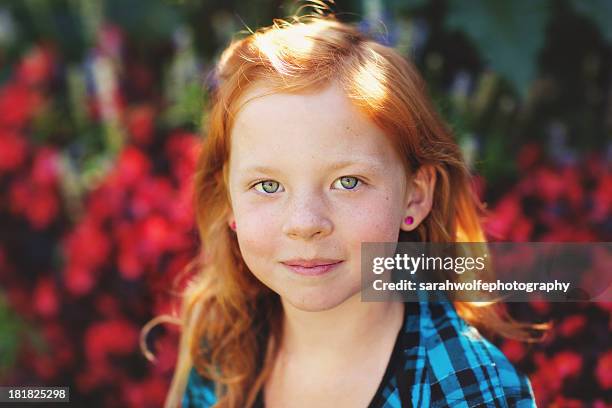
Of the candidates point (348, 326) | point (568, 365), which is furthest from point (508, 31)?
point (348, 326)

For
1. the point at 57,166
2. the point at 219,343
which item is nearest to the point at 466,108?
the point at 219,343

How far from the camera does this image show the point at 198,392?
2166mm

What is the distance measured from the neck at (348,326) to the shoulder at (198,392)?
36 cm

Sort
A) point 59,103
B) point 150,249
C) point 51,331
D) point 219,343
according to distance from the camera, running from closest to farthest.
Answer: point 219,343
point 150,249
point 51,331
point 59,103

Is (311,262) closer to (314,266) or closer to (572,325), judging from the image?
(314,266)

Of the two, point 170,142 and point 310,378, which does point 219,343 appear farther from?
point 170,142

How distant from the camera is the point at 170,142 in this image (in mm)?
2893

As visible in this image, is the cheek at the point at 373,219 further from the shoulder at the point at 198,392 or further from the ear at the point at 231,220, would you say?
the shoulder at the point at 198,392

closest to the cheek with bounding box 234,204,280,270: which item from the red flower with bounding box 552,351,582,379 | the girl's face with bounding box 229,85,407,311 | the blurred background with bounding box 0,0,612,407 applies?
the girl's face with bounding box 229,85,407,311

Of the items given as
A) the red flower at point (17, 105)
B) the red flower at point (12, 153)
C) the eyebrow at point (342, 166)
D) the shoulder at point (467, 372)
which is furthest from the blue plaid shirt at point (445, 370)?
the red flower at point (17, 105)

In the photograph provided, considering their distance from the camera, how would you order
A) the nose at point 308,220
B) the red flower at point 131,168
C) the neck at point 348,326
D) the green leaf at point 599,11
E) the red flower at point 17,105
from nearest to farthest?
the nose at point 308,220, the neck at point 348,326, the green leaf at point 599,11, the red flower at point 131,168, the red flower at point 17,105

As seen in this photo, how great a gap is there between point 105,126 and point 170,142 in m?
0.34

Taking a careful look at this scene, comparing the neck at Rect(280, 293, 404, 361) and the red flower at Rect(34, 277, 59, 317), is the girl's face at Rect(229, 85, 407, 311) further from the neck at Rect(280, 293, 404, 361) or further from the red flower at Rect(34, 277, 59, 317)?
the red flower at Rect(34, 277, 59, 317)

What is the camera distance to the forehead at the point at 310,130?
5.28 feet
